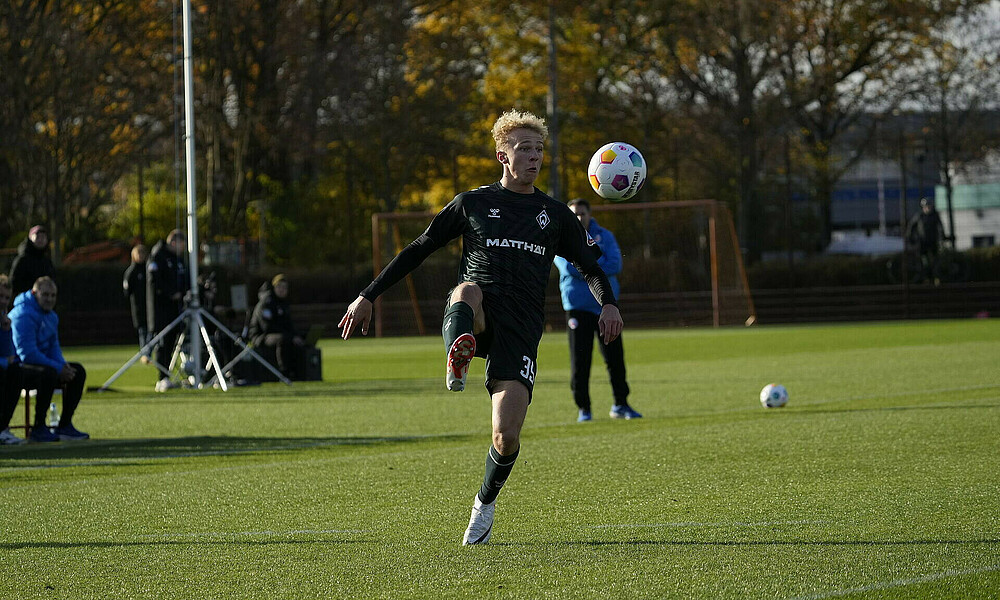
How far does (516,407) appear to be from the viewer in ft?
18.9

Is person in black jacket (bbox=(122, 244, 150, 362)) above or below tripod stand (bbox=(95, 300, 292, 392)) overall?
above

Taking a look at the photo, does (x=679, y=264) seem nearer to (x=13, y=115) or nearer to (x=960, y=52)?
(x=960, y=52)

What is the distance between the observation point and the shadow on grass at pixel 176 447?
10141 mm

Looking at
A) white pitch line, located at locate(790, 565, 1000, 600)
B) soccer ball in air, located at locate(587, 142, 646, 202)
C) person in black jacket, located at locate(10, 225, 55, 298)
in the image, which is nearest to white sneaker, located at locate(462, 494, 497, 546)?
white pitch line, located at locate(790, 565, 1000, 600)

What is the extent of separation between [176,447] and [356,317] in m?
5.39

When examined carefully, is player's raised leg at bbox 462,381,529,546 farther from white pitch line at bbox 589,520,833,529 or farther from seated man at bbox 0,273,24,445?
seated man at bbox 0,273,24,445

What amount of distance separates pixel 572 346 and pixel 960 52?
2957cm

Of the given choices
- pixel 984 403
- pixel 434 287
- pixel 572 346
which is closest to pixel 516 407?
pixel 572 346

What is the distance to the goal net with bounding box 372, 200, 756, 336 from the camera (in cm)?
3291

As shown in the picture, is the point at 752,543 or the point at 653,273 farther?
the point at 653,273

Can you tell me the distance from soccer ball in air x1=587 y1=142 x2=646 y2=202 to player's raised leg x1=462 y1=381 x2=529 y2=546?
87.3 inches

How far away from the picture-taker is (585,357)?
462 inches

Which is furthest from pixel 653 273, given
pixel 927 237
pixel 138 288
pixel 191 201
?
pixel 191 201

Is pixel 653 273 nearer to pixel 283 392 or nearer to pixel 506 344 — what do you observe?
pixel 283 392
